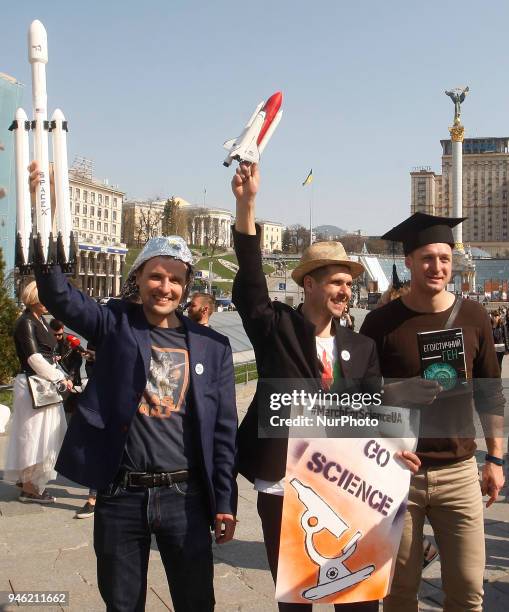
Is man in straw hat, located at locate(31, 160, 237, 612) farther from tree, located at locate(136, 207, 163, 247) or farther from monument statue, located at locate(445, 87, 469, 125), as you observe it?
tree, located at locate(136, 207, 163, 247)

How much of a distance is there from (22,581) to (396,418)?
2575 mm

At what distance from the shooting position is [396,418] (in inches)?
117

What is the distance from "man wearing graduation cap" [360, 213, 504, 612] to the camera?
3074 mm

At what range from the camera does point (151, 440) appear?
9.18 ft

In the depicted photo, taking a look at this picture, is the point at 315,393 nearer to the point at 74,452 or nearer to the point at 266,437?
the point at 266,437

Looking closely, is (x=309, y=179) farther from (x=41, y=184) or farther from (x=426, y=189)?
(x=426, y=189)

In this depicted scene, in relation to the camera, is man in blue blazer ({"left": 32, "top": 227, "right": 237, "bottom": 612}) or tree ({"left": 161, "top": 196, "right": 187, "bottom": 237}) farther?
tree ({"left": 161, "top": 196, "right": 187, "bottom": 237})

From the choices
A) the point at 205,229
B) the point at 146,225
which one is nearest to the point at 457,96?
the point at 146,225

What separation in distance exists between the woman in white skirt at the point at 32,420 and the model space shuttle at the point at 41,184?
8.94 ft

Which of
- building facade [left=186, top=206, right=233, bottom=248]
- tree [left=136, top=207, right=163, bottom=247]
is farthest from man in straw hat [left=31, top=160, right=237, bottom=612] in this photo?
building facade [left=186, top=206, right=233, bottom=248]

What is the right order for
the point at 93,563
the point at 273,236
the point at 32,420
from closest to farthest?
the point at 93,563 → the point at 32,420 → the point at 273,236

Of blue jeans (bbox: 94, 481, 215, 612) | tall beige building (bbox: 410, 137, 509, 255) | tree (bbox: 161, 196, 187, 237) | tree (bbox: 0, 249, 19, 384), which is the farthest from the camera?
tall beige building (bbox: 410, 137, 509, 255)

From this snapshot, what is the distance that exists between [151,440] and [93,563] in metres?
2.08

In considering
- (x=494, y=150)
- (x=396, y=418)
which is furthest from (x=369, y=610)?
(x=494, y=150)
